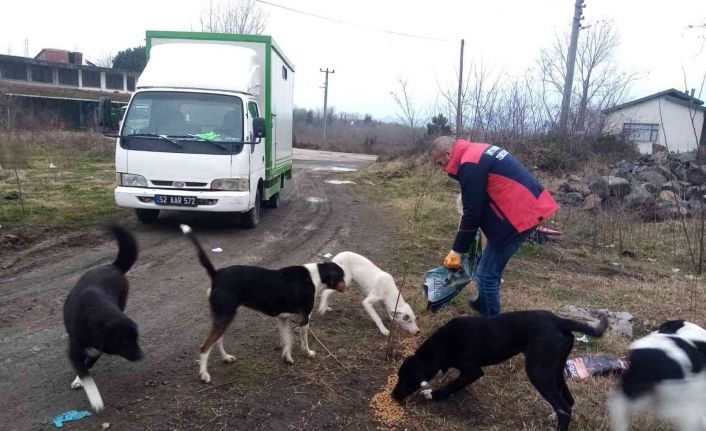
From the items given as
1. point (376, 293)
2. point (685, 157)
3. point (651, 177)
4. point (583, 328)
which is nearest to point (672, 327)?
point (583, 328)

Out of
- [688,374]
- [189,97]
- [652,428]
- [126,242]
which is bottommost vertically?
[652,428]

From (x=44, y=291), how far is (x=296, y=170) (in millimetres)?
17732

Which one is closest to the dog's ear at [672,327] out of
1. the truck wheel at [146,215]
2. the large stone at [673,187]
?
the truck wheel at [146,215]

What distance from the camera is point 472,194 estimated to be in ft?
15.4

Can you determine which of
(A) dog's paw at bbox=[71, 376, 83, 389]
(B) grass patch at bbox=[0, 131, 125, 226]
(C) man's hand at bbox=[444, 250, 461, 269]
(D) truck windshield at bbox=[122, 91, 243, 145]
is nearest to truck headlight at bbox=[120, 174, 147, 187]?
(D) truck windshield at bbox=[122, 91, 243, 145]

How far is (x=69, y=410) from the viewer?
146 inches

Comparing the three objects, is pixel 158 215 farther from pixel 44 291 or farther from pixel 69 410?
A: pixel 69 410

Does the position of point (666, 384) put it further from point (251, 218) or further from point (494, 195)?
point (251, 218)

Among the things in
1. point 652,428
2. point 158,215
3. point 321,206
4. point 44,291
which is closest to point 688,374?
point 652,428

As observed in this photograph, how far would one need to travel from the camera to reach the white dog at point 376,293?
541 cm

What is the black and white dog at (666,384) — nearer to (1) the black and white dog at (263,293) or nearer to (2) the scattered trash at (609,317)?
(2) the scattered trash at (609,317)

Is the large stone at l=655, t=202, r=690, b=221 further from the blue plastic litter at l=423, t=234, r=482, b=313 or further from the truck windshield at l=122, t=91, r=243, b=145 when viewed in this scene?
the truck windshield at l=122, t=91, r=243, b=145

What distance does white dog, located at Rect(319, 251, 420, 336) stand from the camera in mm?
5406

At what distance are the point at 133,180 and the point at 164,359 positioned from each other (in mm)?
5132
